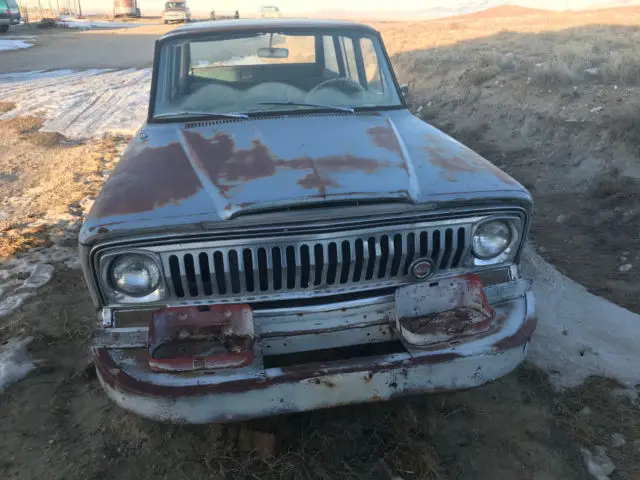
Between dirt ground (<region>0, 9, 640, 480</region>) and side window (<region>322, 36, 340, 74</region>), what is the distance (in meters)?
2.47

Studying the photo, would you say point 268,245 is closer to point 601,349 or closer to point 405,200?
point 405,200

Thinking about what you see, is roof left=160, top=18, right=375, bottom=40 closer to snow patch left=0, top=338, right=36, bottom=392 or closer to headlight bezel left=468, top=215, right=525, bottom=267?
headlight bezel left=468, top=215, right=525, bottom=267

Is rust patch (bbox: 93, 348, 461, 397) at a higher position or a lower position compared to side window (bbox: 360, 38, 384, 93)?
lower

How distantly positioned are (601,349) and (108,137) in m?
7.95

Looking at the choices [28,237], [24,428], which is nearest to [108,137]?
[28,237]

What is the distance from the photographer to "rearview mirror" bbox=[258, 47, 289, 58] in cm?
424

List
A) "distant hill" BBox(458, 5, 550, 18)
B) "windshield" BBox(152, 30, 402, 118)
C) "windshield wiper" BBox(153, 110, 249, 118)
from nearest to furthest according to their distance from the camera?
1. "windshield wiper" BBox(153, 110, 249, 118)
2. "windshield" BBox(152, 30, 402, 118)
3. "distant hill" BBox(458, 5, 550, 18)

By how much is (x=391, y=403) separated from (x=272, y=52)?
2.82 metres

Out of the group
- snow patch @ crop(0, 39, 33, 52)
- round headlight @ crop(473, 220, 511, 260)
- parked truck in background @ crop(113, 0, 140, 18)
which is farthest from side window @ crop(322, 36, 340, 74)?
parked truck in background @ crop(113, 0, 140, 18)

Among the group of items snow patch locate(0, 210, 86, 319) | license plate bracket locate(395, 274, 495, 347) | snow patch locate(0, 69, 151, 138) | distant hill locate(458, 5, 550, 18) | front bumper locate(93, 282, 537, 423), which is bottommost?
distant hill locate(458, 5, 550, 18)

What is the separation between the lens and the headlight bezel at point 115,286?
222cm

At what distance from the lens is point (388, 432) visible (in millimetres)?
2791

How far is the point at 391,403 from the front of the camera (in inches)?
116

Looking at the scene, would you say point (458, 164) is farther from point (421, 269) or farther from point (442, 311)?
point (442, 311)
